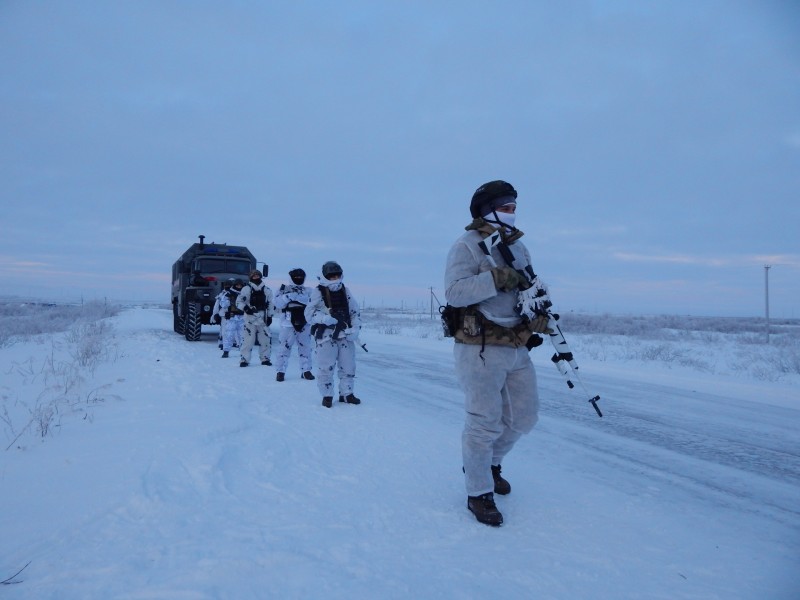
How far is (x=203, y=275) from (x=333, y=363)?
1024 centimetres

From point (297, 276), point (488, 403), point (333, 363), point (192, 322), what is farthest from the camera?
point (192, 322)

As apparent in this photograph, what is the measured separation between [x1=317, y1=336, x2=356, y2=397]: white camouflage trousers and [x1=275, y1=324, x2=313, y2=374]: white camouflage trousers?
6.48ft

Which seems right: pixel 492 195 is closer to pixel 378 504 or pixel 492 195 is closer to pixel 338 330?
pixel 378 504

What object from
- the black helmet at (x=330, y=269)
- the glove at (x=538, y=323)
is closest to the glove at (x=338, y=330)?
the black helmet at (x=330, y=269)

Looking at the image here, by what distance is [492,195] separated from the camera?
121 inches

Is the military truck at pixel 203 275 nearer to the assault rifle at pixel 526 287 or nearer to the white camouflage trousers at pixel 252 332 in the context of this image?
the white camouflage trousers at pixel 252 332

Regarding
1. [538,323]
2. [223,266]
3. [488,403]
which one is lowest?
[488,403]

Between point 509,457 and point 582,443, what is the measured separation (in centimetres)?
96

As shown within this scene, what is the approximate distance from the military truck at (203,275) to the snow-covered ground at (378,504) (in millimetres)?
8905

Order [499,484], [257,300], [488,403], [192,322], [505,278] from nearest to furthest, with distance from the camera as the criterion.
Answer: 1. [505,278]
2. [488,403]
3. [499,484]
4. [257,300]
5. [192,322]

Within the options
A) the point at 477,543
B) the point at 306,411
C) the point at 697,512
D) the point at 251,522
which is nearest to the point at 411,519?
the point at 477,543

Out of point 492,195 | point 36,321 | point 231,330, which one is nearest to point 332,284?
point 492,195

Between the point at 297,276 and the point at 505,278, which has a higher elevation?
the point at 297,276

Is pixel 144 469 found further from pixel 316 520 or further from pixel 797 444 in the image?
pixel 797 444
